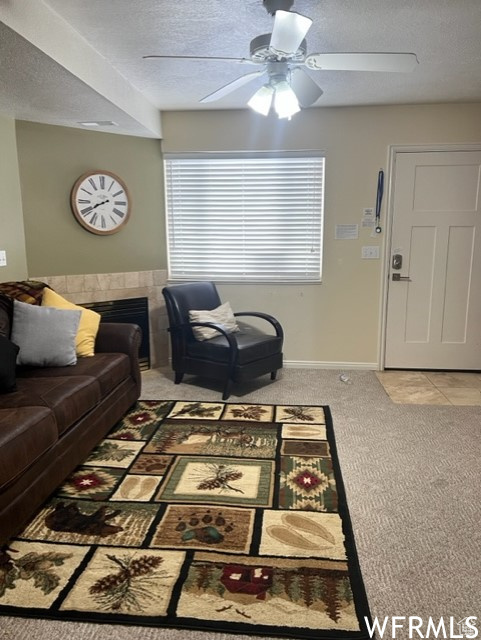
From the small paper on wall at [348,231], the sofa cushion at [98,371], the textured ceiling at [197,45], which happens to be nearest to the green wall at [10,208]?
the textured ceiling at [197,45]

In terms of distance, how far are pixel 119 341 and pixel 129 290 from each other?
1.18m

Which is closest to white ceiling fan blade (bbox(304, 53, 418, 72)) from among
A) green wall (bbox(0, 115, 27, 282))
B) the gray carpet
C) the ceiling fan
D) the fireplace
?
the ceiling fan

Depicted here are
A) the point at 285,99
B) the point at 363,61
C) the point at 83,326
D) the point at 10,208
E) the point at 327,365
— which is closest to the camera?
the point at 363,61

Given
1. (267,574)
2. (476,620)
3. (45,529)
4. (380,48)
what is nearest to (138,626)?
(267,574)

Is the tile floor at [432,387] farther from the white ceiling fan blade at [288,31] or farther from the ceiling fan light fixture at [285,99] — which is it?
the white ceiling fan blade at [288,31]

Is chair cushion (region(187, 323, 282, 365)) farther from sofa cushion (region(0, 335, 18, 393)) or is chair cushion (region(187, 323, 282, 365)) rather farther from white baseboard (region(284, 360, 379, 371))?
sofa cushion (region(0, 335, 18, 393))

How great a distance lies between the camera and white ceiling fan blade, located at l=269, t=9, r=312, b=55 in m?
1.85

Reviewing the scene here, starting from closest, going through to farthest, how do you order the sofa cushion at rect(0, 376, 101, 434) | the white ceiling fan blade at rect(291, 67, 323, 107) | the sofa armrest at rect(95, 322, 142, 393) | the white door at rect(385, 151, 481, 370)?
1. the sofa cushion at rect(0, 376, 101, 434)
2. the white ceiling fan blade at rect(291, 67, 323, 107)
3. the sofa armrest at rect(95, 322, 142, 393)
4. the white door at rect(385, 151, 481, 370)

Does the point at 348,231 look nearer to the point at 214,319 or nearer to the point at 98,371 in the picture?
the point at 214,319

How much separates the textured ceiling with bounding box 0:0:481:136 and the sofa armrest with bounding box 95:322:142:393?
62.4 inches

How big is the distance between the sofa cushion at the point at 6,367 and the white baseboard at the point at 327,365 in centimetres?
270

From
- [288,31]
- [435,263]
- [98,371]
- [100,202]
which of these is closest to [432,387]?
[435,263]

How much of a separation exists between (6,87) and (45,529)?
256cm

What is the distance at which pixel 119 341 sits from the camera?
10.5 ft
